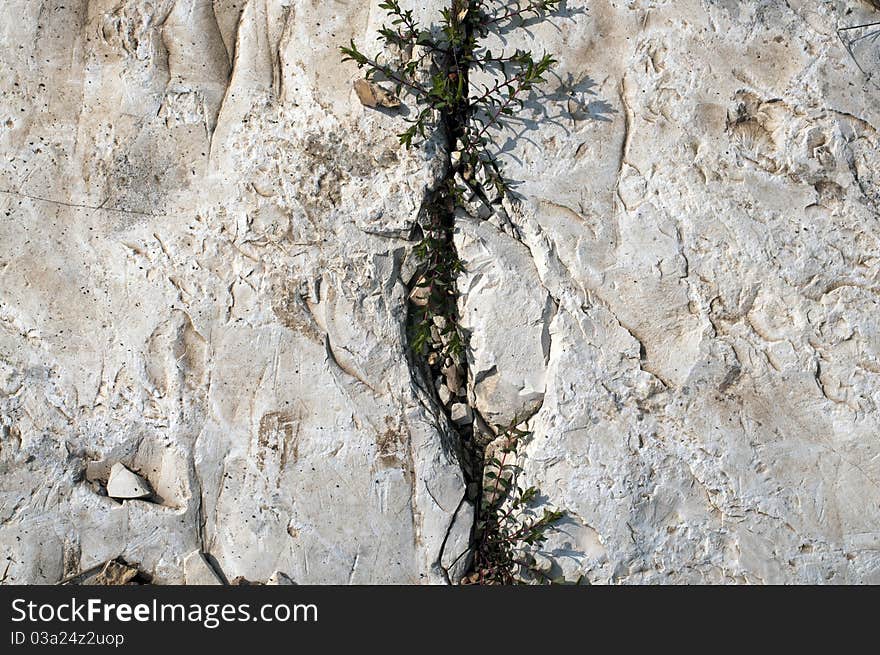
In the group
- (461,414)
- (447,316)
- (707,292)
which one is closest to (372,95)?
(447,316)

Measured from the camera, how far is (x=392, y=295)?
304 centimetres

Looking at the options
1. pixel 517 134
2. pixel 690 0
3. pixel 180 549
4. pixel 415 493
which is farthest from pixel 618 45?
pixel 180 549

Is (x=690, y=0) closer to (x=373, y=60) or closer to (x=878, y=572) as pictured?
(x=373, y=60)

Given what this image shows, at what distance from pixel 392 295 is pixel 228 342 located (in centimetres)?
73

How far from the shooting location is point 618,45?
3066 mm

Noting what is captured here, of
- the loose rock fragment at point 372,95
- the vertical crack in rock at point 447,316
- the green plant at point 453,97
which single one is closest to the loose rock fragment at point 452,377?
the vertical crack in rock at point 447,316

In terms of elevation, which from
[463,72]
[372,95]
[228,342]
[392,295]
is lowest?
[228,342]

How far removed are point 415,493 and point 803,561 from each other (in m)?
1.64

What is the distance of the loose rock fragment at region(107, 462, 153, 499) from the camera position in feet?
9.73

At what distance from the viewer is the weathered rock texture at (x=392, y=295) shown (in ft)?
9.75

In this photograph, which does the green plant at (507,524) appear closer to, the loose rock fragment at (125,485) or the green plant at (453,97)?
the green plant at (453,97)

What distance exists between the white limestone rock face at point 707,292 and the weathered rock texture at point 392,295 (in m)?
0.01

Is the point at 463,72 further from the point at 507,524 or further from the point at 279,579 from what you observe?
the point at 279,579

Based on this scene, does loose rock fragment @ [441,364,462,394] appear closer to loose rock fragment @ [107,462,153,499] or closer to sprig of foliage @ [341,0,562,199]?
sprig of foliage @ [341,0,562,199]
